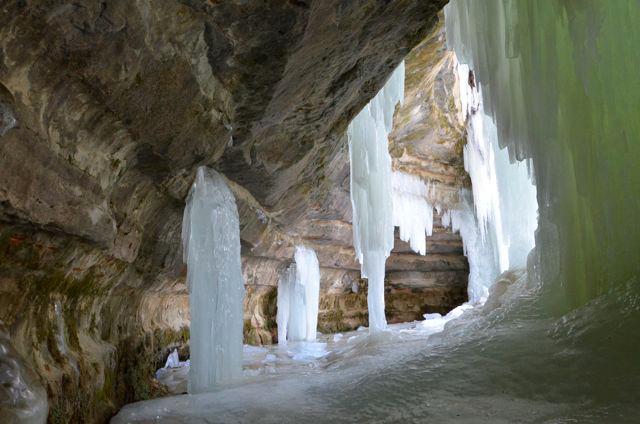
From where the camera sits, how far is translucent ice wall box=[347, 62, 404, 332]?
7.83 m

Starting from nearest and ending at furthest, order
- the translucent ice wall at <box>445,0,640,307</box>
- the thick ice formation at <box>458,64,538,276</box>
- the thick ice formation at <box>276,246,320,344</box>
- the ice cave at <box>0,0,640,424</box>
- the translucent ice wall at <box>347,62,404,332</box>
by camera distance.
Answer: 1. the ice cave at <box>0,0,640,424</box>
2. the translucent ice wall at <box>445,0,640,307</box>
3. the translucent ice wall at <box>347,62,404,332</box>
4. the thick ice formation at <box>458,64,538,276</box>
5. the thick ice formation at <box>276,246,320,344</box>

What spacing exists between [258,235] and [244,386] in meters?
4.08

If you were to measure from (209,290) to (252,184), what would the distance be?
174 cm

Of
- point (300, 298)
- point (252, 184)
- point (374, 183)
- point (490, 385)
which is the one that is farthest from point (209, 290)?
point (300, 298)

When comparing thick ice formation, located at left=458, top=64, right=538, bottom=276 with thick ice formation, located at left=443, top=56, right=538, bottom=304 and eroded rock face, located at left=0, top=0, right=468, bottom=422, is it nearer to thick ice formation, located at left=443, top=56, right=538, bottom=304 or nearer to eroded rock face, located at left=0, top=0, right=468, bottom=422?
thick ice formation, located at left=443, top=56, right=538, bottom=304

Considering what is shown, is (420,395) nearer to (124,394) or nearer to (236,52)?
(236,52)

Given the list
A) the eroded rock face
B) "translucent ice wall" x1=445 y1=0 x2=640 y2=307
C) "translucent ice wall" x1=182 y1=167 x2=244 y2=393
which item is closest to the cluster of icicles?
"translucent ice wall" x1=182 y1=167 x2=244 y2=393

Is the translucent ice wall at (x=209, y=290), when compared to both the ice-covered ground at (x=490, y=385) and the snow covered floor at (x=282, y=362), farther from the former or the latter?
the snow covered floor at (x=282, y=362)

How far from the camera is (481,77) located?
16.7 feet

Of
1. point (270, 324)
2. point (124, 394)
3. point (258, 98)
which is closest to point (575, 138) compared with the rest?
point (258, 98)

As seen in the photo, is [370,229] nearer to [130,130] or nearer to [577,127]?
[577,127]

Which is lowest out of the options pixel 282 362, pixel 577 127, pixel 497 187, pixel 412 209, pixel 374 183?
pixel 282 362

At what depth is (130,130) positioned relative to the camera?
163 inches

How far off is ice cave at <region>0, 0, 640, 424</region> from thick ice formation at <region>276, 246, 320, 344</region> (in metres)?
5.96
